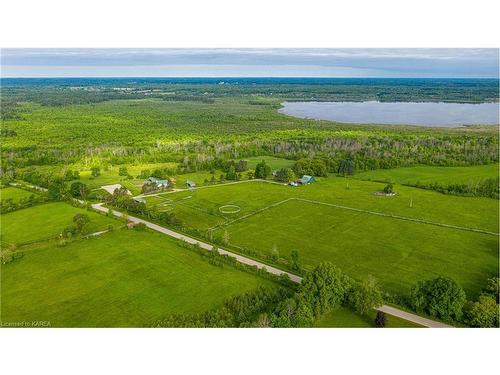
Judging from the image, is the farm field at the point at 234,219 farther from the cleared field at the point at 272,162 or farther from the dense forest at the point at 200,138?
the cleared field at the point at 272,162

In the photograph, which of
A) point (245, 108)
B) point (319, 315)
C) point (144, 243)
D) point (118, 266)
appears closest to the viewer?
point (319, 315)

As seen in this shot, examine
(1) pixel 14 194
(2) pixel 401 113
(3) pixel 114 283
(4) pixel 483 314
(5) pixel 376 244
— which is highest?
(2) pixel 401 113

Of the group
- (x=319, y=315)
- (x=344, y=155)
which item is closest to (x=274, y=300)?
(x=319, y=315)

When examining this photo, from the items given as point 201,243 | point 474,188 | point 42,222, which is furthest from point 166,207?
point 474,188

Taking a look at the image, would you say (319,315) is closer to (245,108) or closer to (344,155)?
(344,155)

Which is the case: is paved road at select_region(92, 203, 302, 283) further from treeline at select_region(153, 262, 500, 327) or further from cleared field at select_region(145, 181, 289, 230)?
treeline at select_region(153, 262, 500, 327)

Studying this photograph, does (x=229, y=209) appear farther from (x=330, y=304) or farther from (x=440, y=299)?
(x=440, y=299)

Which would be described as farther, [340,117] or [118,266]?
[340,117]

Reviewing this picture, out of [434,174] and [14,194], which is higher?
[14,194]
